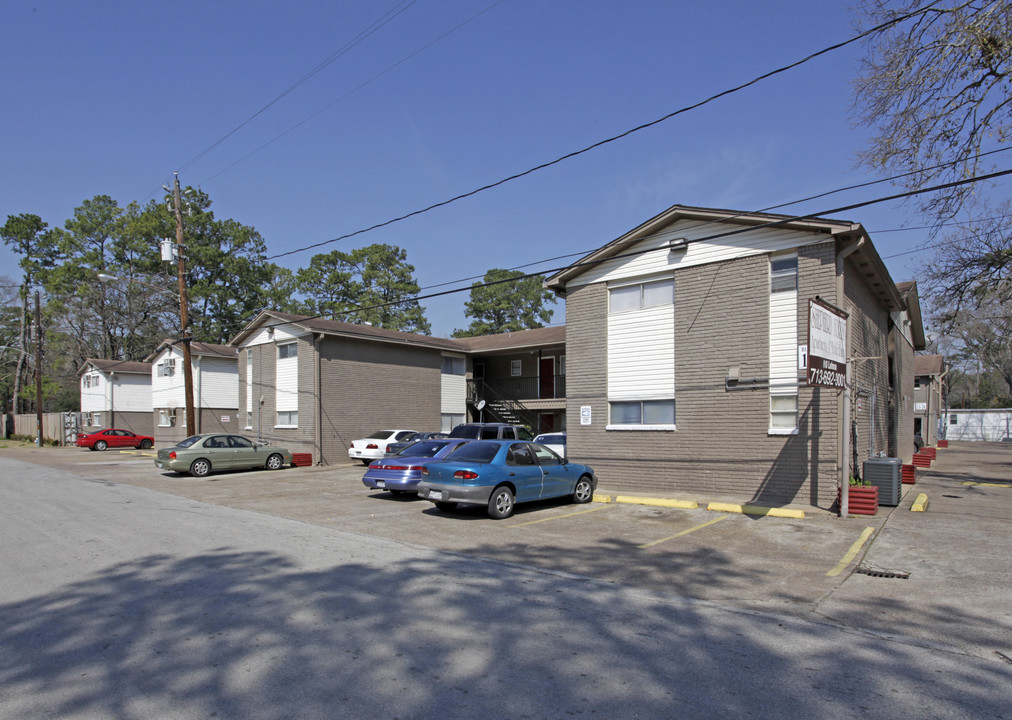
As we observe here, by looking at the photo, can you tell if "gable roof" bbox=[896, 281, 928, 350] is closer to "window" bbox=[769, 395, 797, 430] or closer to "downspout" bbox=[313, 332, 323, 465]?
"window" bbox=[769, 395, 797, 430]

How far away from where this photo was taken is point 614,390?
16.6m

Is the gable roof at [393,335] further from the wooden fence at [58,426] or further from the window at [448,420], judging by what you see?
the wooden fence at [58,426]

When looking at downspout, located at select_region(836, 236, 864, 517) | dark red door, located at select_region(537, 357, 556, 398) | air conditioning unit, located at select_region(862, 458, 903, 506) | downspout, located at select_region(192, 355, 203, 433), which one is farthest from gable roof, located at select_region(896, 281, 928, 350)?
downspout, located at select_region(192, 355, 203, 433)

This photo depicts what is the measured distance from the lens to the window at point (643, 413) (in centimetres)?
1565

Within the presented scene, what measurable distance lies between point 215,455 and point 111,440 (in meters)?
21.9

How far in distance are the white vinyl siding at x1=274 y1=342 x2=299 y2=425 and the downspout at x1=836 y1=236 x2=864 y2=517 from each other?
21.3 meters

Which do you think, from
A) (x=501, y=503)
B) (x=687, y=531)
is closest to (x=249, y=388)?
(x=501, y=503)

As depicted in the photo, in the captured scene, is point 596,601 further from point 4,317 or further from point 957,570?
point 4,317

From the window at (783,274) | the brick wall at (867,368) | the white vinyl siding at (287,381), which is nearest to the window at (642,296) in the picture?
the window at (783,274)

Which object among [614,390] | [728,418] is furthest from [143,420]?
[728,418]

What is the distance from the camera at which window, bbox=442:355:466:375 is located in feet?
105

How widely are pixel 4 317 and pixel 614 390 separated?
6634 cm

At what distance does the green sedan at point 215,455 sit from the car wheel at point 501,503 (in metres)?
13.9

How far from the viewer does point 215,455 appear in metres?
21.8
